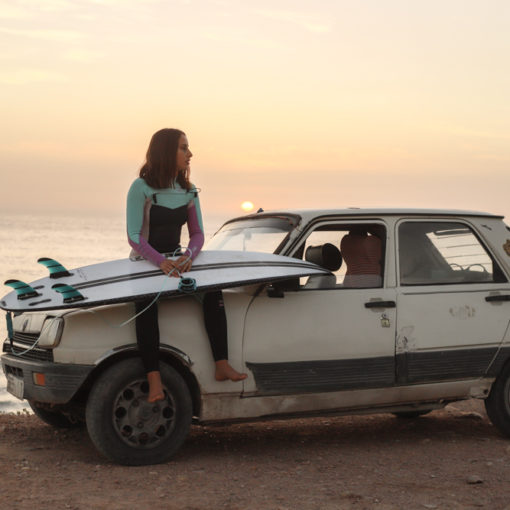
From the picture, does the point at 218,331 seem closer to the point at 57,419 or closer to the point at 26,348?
the point at 26,348

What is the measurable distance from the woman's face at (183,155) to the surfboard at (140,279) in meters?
0.65

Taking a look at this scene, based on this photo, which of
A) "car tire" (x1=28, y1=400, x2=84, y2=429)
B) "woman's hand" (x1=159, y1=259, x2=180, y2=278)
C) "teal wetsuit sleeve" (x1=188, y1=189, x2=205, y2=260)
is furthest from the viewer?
"car tire" (x1=28, y1=400, x2=84, y2=429)

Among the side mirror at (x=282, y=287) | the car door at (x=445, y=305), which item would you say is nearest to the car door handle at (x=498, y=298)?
the car door at (x=445, y=305)

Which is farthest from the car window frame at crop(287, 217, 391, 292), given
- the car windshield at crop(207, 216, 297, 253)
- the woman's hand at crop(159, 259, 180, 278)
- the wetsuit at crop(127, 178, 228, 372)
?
the woman's hand at crop(159, 259, 180, 278)

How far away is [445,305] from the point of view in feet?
20.9

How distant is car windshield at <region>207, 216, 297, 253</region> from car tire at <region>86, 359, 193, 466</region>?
125 cm

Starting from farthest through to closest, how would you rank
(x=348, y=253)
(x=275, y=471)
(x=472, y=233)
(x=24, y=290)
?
(x=472, y=233) → (x=348, y=253) → (x=24, y=290) → (x=275, y=471)

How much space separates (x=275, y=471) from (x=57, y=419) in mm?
2250

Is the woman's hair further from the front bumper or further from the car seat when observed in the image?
the front bumper

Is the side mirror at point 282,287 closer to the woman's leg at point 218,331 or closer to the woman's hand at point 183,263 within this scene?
the woman's leg at point 218,331

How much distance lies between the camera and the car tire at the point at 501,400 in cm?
662

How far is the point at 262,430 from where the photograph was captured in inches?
287

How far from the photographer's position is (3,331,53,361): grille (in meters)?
5.55

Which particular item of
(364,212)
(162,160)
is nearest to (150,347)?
(162,160)
